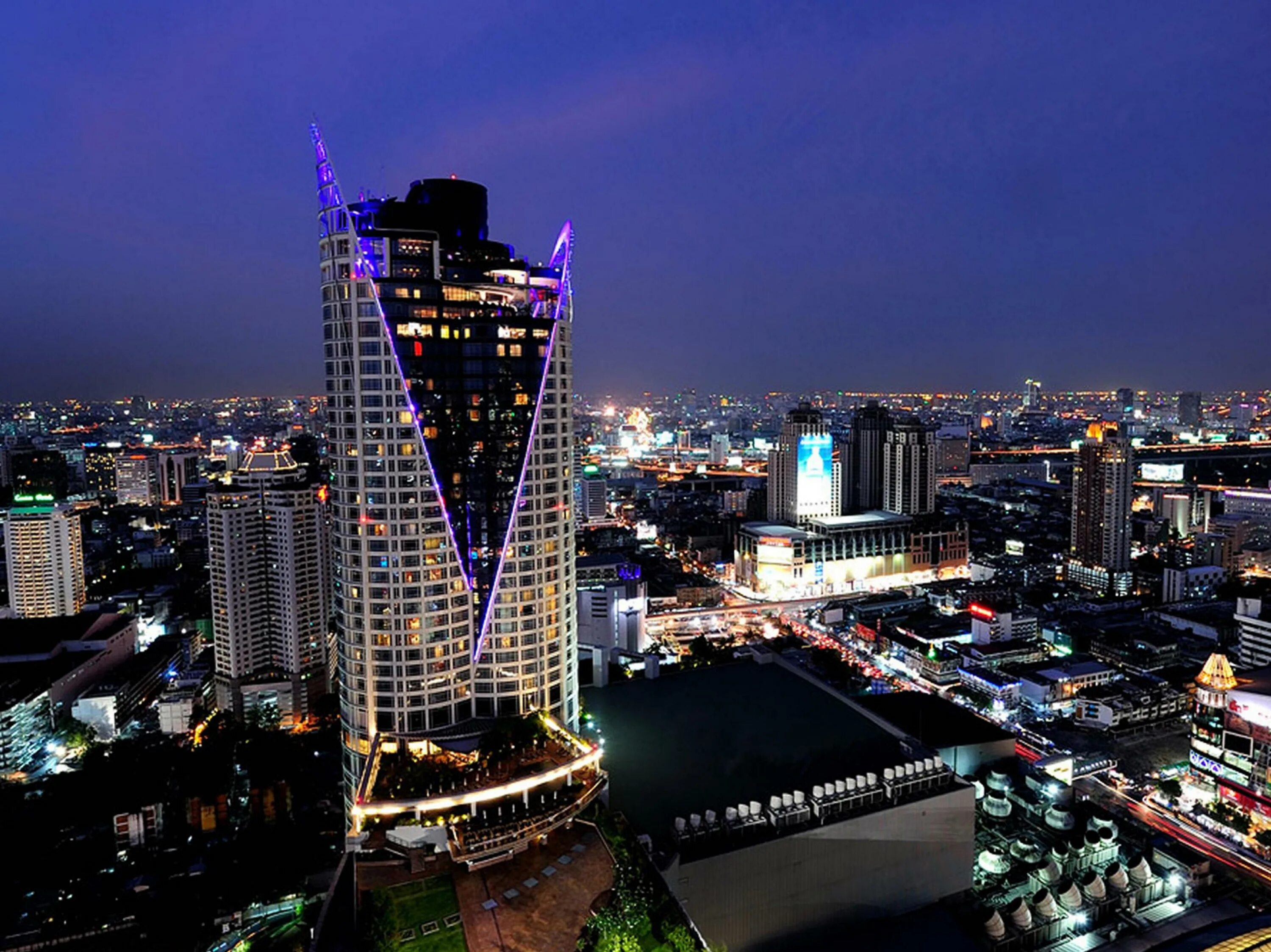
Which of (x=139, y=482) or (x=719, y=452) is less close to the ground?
(x=719, y=452)

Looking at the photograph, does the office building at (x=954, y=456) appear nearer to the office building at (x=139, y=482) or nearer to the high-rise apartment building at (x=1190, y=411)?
the high-rise apartment building at (x=1190, y=411)

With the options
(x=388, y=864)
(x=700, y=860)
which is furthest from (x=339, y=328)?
(x=700, y=860)

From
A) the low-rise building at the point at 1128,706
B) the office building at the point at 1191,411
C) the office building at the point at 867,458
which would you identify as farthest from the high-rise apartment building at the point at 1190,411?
the low-rise building at the point at 1128,706

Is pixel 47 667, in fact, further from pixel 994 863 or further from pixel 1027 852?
pixel 1027 852

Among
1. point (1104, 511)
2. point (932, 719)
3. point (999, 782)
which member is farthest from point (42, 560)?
point (1104, 511)

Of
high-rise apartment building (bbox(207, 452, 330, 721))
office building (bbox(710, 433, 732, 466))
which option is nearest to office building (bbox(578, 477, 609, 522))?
office building (bbox(710, 433, 732, 466))
